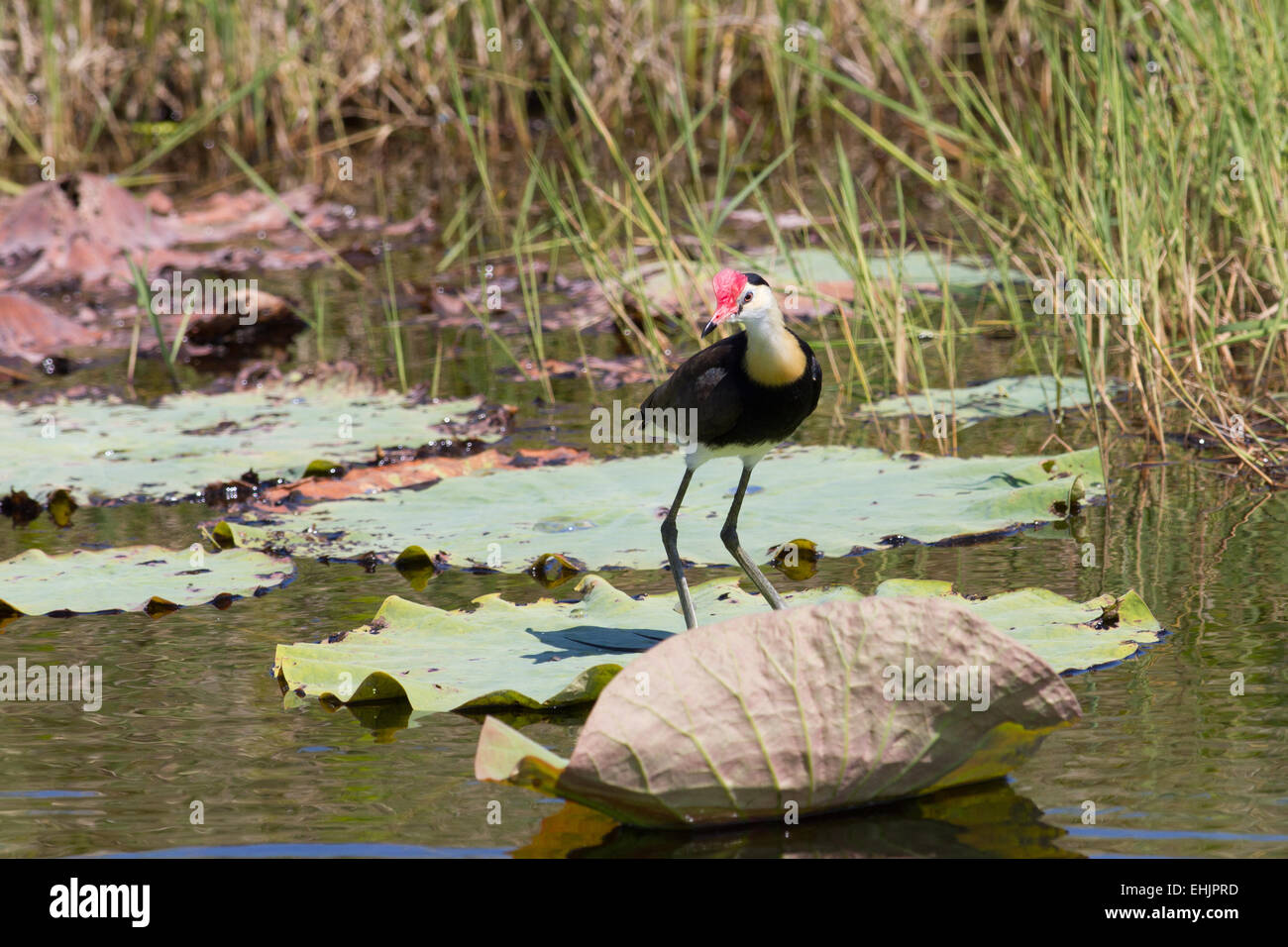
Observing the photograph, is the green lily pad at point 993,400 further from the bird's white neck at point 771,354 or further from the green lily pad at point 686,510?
the bird's white neck at point 771,354

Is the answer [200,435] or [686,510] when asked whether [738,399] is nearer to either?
[686,510]

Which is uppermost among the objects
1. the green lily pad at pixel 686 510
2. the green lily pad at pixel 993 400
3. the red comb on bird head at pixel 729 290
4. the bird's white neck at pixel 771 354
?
the red comb on bird head at pixel 729 290

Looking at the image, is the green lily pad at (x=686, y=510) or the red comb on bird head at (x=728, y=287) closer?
the red comb on bird head at (x=728, y=287)

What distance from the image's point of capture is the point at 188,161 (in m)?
10.7

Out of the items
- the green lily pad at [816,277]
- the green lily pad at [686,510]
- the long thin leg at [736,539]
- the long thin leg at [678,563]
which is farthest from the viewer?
the green lily pad at [816,277]

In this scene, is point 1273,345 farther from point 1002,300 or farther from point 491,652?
point 491,652

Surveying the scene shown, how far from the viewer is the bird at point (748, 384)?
10.8 feet

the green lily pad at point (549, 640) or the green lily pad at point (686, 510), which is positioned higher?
the green lily pad at point (686, 510)

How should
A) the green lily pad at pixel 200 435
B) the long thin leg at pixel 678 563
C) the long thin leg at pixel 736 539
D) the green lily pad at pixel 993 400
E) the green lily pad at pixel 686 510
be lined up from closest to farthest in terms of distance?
the long thin leg at pixel 678 563 < the long thin leg at pixel 736 539 < the green lily pad at pixel 686 510 < the green lily pad at pixel 200 435 < the green lily pad at pixel 993 400

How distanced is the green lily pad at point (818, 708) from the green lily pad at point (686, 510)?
128 cm

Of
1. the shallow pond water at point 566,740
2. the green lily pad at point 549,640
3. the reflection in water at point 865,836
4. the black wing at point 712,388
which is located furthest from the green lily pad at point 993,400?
the reflection in water at point 865,836

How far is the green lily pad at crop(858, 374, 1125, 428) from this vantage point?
490cm
